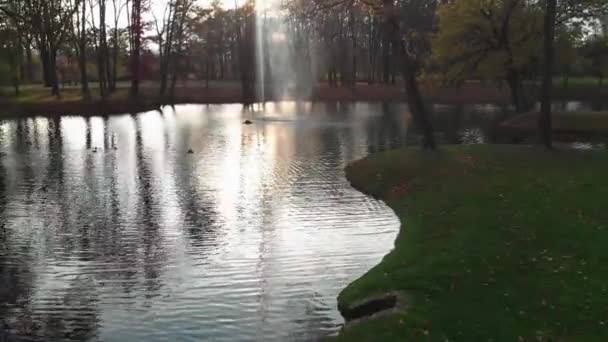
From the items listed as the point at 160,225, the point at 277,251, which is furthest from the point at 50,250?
the point at 277,251

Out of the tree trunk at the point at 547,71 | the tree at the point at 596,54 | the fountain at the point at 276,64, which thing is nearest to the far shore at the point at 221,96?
the fountain at the point at 276,64

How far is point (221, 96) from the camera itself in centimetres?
7425

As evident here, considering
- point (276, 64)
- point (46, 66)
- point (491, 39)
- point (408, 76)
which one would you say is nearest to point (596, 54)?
point (491, 39)

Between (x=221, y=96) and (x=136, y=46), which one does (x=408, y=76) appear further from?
(x=221, y=96)

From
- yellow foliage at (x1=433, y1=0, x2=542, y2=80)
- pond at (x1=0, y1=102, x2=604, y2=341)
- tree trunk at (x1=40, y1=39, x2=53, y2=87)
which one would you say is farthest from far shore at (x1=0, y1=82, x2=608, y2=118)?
pond at (x1=0, y1=102, x2=604, y2=341)

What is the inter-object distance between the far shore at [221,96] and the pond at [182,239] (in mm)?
22151

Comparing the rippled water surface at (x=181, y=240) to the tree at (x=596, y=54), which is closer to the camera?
the rippled water surface at (x=181, y=240)

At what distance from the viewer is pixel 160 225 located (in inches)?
643

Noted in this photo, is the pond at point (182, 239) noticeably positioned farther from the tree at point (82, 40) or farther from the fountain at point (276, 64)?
the fountain at point (276, 64)

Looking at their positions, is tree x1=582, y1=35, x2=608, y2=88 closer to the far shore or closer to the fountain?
the far shore

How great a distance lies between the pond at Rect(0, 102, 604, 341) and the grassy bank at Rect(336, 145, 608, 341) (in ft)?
3.59

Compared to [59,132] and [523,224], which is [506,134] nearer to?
[523,224]

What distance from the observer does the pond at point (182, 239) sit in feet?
33.4

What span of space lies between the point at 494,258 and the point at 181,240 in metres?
7.56
